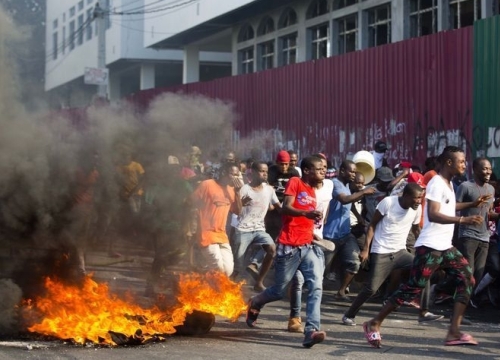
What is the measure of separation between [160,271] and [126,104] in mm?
1840

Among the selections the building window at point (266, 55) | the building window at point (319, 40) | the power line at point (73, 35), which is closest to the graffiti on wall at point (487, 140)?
the building window at point (319, 40)

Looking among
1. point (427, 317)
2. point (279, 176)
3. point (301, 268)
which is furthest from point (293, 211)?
point (279, 176)

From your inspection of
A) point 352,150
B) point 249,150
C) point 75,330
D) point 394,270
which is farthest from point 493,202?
point 249,150

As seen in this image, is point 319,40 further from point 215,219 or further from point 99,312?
point 99,312

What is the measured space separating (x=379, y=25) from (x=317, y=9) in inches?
124

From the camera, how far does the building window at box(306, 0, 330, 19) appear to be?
26.0 m

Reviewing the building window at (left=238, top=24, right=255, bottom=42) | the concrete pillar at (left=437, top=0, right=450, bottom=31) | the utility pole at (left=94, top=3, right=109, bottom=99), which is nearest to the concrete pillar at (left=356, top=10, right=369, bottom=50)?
the concrete pillar at (left=437, top=0, right=450, bottom=31)

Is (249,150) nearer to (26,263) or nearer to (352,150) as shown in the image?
(352,150)

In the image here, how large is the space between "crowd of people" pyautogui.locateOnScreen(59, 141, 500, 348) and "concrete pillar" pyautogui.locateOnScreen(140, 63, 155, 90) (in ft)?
94.4

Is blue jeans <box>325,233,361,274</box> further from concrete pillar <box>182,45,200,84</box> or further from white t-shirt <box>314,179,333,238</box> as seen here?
concrete pillar <box>182,45,200,84</box>

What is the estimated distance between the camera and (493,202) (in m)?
10.4

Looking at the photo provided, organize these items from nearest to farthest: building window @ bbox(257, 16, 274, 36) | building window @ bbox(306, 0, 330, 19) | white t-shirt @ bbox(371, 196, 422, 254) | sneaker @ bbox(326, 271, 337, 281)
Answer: white t-shirt @ bbox(371, 196, 422, 254) → sneaker @ bbox(326, 271, 337, 281) → building window @ bbox(306, 0, 330, 19) → building window @ bbox(257, 16, 274, 36)

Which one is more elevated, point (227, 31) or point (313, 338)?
point (227, 31)

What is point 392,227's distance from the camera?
9211mm
